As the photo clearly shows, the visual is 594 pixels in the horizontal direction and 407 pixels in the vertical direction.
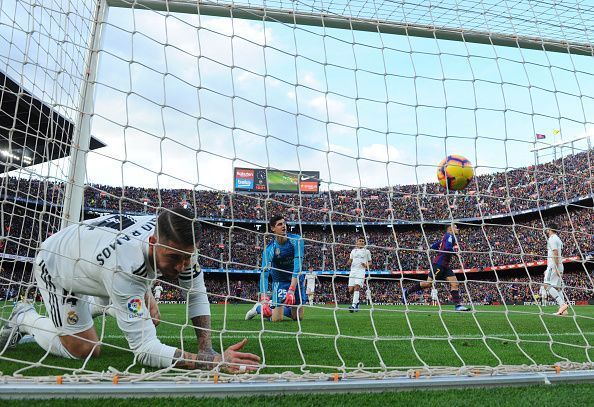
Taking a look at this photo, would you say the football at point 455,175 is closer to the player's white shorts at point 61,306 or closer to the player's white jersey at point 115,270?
the player's white jersey at point 115,270

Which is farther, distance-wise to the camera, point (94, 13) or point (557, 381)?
point (94, 13)

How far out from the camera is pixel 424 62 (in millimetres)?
4367

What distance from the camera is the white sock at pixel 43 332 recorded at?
3490 millimetres

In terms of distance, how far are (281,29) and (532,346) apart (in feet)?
11.8

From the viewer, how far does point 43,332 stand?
3619 millimetres

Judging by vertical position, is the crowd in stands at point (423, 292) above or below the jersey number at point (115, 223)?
above

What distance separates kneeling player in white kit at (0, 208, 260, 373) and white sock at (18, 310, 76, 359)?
1 cm

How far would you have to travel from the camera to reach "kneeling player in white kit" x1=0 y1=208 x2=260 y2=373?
108 inches

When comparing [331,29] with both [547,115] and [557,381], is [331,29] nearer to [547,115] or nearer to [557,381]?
[547,115]

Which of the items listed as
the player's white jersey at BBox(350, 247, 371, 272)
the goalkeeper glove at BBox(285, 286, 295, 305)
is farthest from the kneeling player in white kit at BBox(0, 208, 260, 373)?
the player's white jersey at BBox(350, 247, 371, 272)

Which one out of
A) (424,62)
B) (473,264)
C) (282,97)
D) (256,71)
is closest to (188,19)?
(256,71)

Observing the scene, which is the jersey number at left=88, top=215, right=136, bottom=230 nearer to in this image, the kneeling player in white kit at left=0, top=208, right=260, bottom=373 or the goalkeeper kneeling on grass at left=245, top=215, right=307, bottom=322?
the kneeling player in white kit at left=0, top=208, right=260, bottom=373

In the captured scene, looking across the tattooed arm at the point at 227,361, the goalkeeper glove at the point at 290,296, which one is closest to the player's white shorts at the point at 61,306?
the tattooed arm at the point at 227,361

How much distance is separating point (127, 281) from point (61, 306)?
927mm
